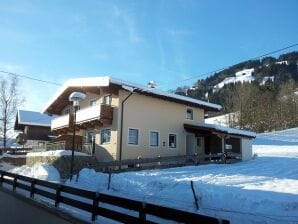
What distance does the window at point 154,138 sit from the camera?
99.7 ft

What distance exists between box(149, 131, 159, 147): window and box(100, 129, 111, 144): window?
326cm

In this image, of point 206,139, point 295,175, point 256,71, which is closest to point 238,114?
point 206,139

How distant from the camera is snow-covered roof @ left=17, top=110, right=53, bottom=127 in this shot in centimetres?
5316

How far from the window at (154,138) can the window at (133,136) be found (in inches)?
51.7

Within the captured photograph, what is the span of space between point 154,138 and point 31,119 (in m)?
28.7

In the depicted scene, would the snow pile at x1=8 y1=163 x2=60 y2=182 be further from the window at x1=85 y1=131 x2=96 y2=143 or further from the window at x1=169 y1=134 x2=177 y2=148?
the window at x1=169 y1=134 x2=177 y2=148

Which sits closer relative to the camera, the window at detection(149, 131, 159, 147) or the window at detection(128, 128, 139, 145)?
the window at detection(128, 128, 139, 145)

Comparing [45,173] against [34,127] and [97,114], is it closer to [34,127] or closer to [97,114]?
[97,114]

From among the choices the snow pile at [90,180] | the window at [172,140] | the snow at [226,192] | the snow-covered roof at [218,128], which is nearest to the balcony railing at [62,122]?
the window at [172,140]

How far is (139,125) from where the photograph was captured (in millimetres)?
29672

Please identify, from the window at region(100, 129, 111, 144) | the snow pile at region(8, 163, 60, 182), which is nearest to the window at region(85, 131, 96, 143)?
the window at region(100, 129, 111, 144)

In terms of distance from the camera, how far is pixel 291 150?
41469 mm

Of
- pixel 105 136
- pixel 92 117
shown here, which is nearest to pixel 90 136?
pixel 105 136

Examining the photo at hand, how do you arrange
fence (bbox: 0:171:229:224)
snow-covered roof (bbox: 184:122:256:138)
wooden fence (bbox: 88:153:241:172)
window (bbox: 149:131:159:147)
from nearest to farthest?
1. fence (bbox: 0:171:229:224)
2. wooden fence (bbox: 88:153:241:172)
3. window (bbox: 149:131:159:147)
4. snow-covered roof (bbox: 184:122:256:138)
